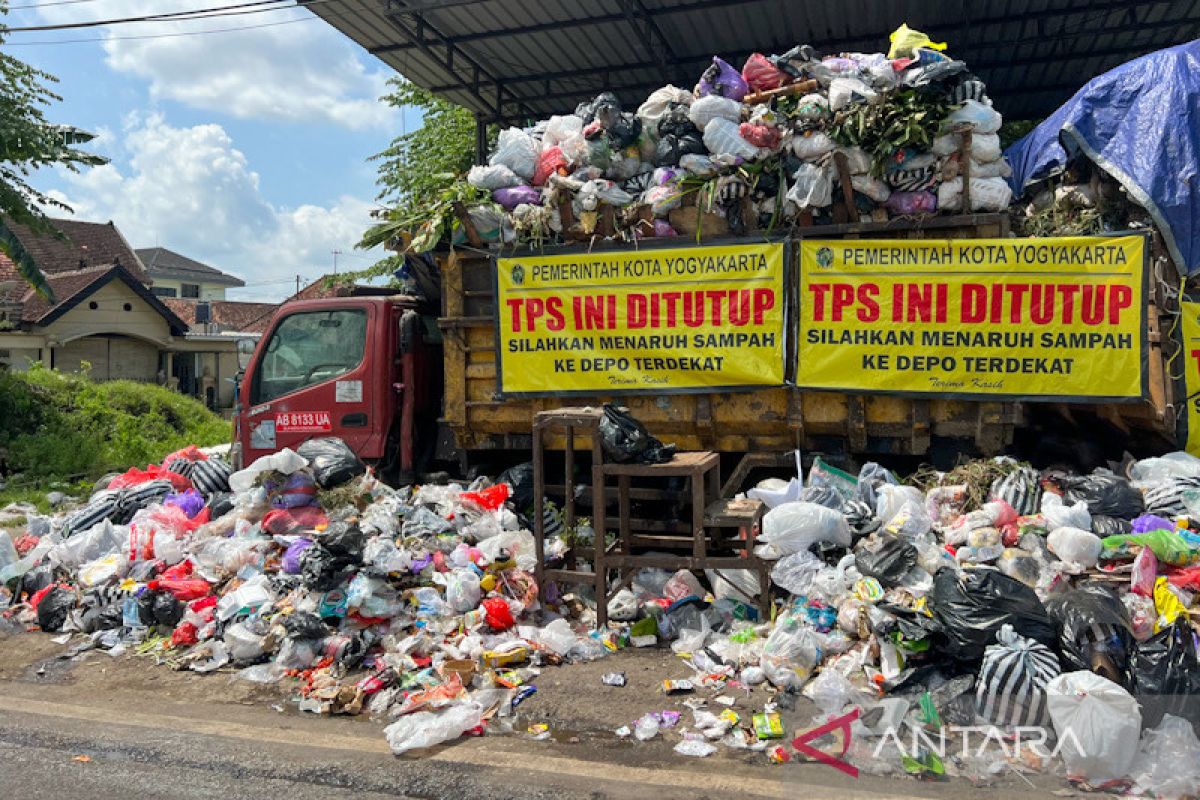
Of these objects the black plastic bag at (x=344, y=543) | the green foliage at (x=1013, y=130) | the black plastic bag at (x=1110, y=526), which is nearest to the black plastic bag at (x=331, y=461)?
the black plastic bag at (x=344, y=543)

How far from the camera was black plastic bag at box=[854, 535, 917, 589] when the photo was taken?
4.18 m

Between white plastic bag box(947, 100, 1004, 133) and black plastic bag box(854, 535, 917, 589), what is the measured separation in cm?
235

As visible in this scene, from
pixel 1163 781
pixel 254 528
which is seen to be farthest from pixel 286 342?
pixel 1163 781

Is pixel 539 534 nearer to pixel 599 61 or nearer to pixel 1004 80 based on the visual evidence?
pixel 599 61

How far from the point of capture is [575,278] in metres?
5.59

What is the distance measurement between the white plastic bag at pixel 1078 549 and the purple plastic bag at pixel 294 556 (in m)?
3.95

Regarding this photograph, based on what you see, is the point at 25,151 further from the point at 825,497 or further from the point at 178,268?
the point at 178,268

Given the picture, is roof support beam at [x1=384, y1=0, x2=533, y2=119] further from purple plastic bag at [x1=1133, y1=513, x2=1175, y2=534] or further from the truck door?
purple plastic bag at [x1=1133, y1=513, x2=1175, y2=534]

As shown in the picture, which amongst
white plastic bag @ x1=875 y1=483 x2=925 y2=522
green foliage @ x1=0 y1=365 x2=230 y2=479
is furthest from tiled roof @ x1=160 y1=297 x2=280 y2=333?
white plastic bag @ x1=875 y1=483 x2=925 y2=522

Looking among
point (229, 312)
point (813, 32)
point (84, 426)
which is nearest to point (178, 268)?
point (229, 312)

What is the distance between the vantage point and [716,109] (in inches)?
209

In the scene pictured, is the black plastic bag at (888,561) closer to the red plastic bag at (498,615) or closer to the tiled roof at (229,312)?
the red plastic bag at (498,615)

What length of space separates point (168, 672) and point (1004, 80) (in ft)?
30.3

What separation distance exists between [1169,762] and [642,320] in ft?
11.5
